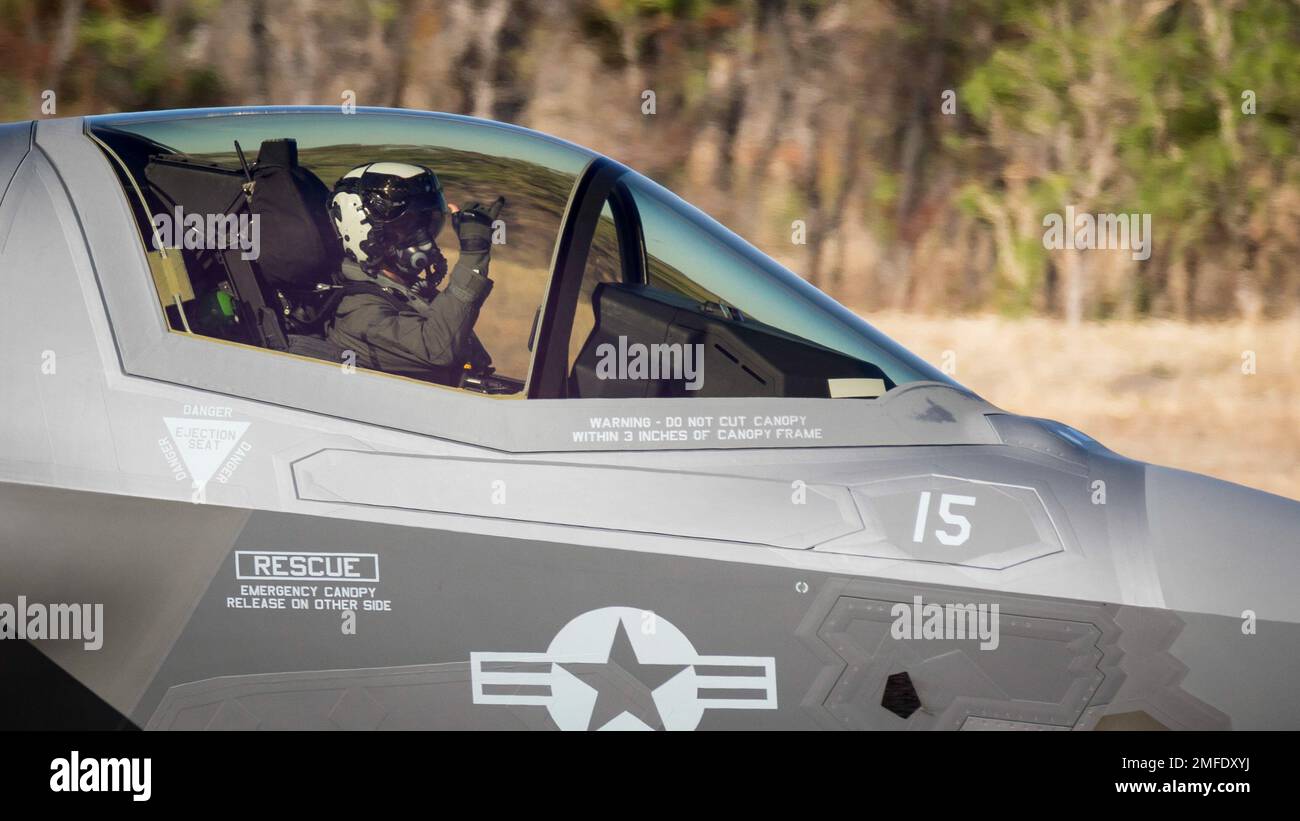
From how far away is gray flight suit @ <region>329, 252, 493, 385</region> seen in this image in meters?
3.13

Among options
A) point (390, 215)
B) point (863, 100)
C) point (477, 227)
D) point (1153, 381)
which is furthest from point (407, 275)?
point (863, 100)

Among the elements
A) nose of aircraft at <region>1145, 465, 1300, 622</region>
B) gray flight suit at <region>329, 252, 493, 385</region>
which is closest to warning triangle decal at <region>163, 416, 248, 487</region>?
gray flight suit at <region>329, 252, 493, 385</region>

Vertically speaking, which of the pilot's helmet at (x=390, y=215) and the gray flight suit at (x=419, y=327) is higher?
the pilot's helmet at (x=390, y=215)

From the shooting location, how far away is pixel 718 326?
10.2ft

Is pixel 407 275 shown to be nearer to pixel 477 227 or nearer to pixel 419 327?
pixel 477 227

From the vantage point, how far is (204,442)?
9.46ft

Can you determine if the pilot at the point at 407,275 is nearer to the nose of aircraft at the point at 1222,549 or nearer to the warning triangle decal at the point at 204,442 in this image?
the warning triangle decal at the point at 204,442

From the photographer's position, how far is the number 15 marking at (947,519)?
9.23 feet

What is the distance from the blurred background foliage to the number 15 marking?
8264 millimetres

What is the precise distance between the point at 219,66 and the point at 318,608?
9.59 meters

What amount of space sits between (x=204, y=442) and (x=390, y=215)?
3.36 ft

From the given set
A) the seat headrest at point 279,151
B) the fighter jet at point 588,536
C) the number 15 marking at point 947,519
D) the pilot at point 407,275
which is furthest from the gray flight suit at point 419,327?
the number 15 marking at point 947,519
